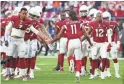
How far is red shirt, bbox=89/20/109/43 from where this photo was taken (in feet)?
62.3

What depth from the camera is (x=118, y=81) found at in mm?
18391

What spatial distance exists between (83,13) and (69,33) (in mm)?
3053

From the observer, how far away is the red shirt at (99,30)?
1900 cm

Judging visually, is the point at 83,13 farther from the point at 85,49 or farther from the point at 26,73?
the point at 26,73

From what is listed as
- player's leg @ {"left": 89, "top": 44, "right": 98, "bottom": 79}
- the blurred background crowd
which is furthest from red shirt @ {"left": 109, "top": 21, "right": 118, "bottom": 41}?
the blurred background crowd

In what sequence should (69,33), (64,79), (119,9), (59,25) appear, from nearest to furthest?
(69,33) < (64,79) < (59,25) < (119,9)

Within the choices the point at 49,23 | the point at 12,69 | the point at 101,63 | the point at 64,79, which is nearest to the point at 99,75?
the point at 101,63

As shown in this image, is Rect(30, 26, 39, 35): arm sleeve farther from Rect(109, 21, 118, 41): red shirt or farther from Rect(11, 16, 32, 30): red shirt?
Rect(109, 21, 118, 41): red shirt

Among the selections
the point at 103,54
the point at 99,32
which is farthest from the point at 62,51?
the point at 103,54

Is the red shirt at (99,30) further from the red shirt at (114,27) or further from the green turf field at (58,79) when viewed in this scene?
the green turf field at (58,79)

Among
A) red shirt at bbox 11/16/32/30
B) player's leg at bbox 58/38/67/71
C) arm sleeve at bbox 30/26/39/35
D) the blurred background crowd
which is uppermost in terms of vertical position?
the blurred background crowd

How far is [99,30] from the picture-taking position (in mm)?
19078

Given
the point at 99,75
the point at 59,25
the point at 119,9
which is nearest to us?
the point at 99,75

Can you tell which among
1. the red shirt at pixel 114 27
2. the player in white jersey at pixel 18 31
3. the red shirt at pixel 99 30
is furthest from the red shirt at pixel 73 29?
the red shirt at pixel 114 27
